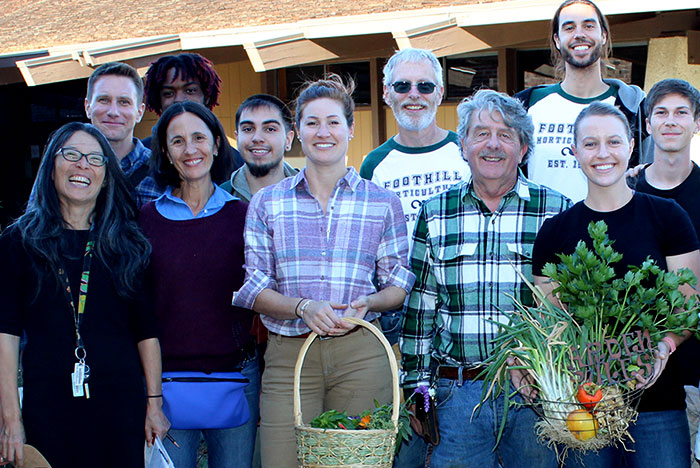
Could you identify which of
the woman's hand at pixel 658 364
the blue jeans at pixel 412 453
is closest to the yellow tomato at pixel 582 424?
the woman's hand at pixel 658 364

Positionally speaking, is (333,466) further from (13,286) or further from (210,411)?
(13,286)

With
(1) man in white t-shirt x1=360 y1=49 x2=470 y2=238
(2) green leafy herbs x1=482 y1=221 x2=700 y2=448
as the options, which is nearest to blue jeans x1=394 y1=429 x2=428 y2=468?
(2) green leafy herbs x1=482 y1=221 x2=700 y2=448

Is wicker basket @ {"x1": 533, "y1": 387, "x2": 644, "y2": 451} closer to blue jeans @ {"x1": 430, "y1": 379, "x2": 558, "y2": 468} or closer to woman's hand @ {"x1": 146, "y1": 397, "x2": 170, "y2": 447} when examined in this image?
blue jeans @ {"x1": 430, "y1": 379, "x2": 558, "y2": 468}

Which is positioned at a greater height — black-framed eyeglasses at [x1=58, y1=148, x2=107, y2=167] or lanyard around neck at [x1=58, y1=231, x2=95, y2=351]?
black-framed eyeglasses at [x1=58, y1=148, x2=107, y2=167]

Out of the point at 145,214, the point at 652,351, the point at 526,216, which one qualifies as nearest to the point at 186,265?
the point at 145,214

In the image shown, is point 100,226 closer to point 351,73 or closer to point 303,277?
point 303,277

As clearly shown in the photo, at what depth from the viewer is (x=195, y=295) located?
3383 millimetres

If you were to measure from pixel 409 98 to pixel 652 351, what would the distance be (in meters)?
2.01

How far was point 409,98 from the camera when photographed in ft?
13.7

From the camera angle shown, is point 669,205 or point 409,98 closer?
point 669,205

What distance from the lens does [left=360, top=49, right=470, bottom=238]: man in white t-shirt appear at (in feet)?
13.1

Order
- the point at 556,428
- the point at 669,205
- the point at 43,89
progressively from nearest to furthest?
the point at 556,428 < the point at 669,205 < the point at 43,89

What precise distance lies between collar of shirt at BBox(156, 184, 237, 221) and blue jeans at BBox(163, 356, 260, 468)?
74 centimetres

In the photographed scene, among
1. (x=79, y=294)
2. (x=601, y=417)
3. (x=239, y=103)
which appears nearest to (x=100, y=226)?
(x=79, y=294)
